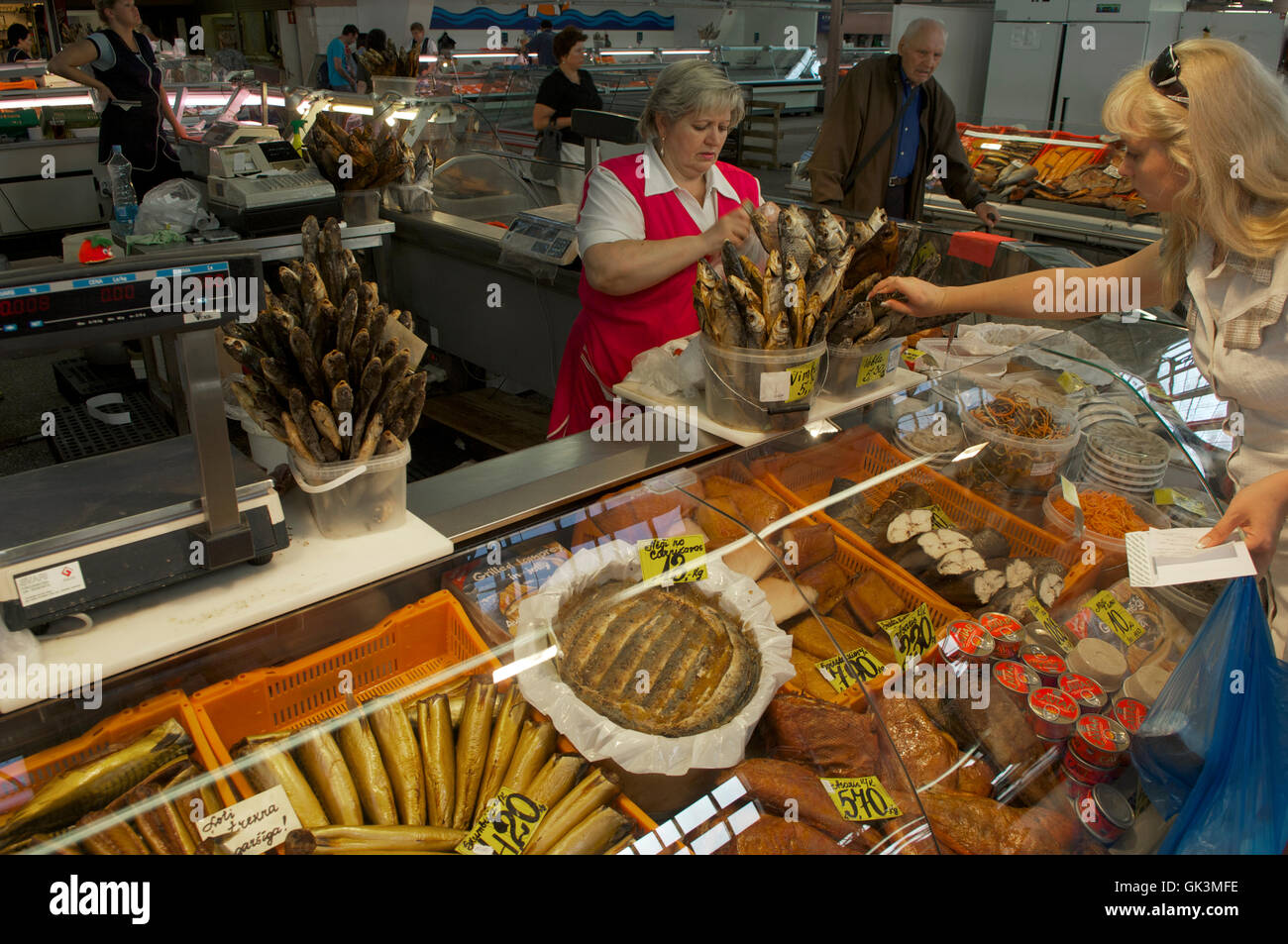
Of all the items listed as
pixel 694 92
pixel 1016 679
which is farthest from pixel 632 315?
pixel 1016 679

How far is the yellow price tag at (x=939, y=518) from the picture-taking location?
6.37 feet

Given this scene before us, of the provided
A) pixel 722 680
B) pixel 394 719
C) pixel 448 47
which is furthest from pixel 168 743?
pixel 448 47

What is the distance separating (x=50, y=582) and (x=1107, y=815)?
5.57 ft

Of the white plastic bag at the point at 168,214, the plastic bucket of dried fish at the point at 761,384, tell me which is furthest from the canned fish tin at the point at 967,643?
the white plastic bag at the point at 168,214

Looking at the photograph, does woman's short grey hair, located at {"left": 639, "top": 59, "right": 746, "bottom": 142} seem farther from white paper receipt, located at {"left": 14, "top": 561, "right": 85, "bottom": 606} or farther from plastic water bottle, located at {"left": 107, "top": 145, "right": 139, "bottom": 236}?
plastic water bottle, located at {"left": 107, "top": 145, "right": 139, "bottom": 236}

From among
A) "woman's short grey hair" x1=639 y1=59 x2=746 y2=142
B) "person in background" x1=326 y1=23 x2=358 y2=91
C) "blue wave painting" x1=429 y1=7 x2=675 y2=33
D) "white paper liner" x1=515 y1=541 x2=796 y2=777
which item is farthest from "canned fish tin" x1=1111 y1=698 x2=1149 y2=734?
"blue wave painting" x1=429 y1=7 x2=675 y2=33

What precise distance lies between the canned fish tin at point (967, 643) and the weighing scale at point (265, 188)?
3.95 metres

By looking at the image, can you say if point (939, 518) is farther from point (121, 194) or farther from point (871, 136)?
point (121, 194)

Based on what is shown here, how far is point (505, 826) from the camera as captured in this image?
4.13 feet

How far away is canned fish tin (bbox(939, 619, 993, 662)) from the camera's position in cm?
163

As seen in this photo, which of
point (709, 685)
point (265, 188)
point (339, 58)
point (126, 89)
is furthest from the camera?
point (339, 58)

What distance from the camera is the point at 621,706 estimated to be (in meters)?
1.41

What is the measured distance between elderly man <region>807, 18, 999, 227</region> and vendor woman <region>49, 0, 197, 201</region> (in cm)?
424

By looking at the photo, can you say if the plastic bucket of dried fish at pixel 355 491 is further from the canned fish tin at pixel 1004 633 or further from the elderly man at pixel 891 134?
the elderly man at pixel 891 134
